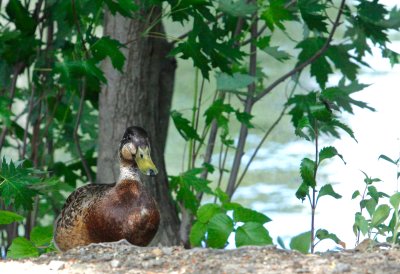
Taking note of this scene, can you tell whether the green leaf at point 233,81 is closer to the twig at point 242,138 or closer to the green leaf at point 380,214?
the twig at point 242,138

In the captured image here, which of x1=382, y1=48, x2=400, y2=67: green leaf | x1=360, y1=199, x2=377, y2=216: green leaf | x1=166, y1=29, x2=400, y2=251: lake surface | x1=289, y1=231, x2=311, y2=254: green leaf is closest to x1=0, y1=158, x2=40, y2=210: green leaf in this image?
x1=289, y1=231, x2=311, y2=254: green leaf

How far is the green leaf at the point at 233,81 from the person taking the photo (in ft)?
18.6

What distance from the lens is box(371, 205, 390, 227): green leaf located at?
4.04 metres

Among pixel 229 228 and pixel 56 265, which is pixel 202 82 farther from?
pixel 56 265

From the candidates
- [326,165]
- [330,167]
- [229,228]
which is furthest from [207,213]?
[326,165]

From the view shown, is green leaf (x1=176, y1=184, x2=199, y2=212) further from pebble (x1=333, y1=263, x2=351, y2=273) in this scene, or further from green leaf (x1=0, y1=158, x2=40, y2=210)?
pebble (x1=333, y1=263, x2=351, y2=273)

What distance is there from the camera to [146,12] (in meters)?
6.09

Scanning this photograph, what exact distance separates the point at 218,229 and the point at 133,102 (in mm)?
1838

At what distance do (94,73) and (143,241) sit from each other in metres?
0.91

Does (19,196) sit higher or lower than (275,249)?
higher

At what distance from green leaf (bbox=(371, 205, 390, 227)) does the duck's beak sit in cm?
108

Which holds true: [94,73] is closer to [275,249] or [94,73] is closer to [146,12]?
[146,12]

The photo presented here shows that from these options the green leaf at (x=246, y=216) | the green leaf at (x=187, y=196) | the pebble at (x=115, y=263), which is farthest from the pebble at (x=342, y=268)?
the green leaf at (x=187, y=196)

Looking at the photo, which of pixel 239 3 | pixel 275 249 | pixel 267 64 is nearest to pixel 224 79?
pixel 239 3
